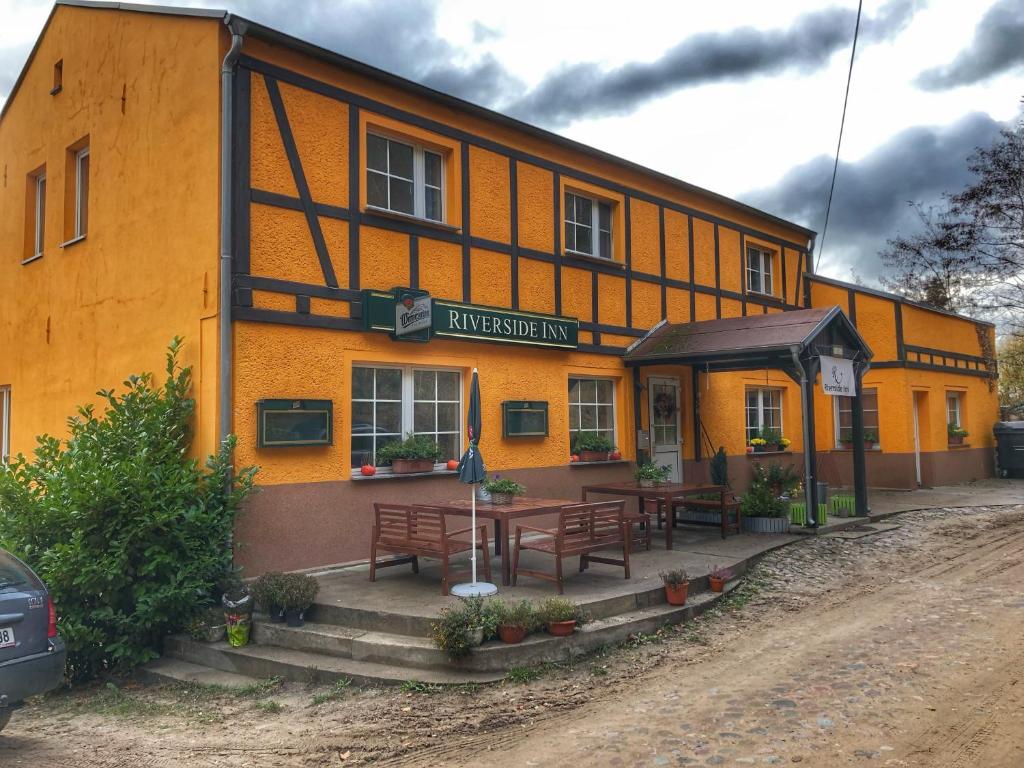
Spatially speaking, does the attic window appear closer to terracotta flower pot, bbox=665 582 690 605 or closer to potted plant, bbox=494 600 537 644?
potted plant, bbox=494 600 537 644

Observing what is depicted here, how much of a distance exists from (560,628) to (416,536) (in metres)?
1.83

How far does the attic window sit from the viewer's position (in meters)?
10.3

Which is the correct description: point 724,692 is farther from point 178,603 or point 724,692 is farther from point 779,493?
point 779,493

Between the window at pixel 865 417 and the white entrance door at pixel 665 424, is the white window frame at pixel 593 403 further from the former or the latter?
the window at pixel 865 417

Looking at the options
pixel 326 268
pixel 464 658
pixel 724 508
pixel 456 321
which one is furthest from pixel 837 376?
pixel 464 658

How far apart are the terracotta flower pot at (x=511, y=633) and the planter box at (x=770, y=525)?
18.6ft

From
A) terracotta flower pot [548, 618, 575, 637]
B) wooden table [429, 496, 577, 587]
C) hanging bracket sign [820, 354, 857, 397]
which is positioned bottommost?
terracotta flower pot [548, 618, 575, 637]

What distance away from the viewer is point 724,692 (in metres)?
A: 4.99

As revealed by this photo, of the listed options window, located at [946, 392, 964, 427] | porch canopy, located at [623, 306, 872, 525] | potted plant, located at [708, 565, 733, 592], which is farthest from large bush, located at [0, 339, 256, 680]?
window, located at [946, 392, 964, 427]

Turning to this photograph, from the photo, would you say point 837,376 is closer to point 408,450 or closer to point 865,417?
point 408,450

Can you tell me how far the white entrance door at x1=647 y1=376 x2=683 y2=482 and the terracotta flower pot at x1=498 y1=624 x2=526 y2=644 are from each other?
6681mm

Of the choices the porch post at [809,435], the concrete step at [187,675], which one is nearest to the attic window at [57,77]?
the concrete step at [187,675]

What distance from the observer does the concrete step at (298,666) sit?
540 cm

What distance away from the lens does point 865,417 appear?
650 inches
